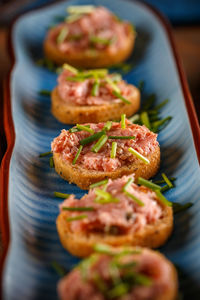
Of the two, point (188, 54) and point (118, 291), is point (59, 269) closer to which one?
point (118, 291)

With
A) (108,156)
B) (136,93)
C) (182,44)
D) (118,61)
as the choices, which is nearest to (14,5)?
(118,61)

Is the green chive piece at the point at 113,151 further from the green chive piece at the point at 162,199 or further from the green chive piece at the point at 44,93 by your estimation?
the green chive piece at the point at 44,93

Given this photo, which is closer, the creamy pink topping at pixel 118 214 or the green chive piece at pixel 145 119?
the creamy pink topping at pixel 118 214

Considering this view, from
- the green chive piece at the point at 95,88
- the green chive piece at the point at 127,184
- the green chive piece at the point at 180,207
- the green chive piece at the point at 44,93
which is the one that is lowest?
the green chive piece at the point at 180,207

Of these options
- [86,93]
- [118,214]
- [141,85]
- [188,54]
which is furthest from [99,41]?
[118,214]

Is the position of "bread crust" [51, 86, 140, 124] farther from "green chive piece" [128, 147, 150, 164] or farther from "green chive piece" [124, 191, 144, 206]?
"green chive piece" [124, 191, 144, 206]

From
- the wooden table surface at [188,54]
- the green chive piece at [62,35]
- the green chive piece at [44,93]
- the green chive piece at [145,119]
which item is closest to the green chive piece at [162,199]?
the green chive piece at [145,119]
